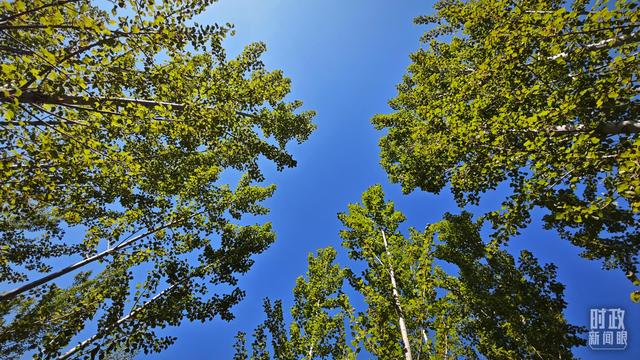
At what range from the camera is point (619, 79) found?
4051mm

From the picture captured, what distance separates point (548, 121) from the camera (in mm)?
4512

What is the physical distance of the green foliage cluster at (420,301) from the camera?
5.91m

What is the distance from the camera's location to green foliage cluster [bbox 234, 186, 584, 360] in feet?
19.4

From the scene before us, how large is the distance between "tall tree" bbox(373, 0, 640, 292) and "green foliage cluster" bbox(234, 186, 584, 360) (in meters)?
1.73

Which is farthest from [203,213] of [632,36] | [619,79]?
[632,36]

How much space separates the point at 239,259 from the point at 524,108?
986 cm

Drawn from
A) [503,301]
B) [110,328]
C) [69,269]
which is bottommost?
[110,328]

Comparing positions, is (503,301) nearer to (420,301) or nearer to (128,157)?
(420,301)

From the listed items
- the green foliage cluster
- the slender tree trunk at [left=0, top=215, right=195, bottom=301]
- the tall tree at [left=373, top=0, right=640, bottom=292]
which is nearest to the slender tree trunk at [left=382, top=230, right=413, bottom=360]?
the green foliage cluster

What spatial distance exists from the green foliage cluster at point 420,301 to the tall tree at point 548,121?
1.73 m

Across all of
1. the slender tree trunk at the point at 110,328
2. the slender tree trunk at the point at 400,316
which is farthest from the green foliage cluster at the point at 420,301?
the slender tree trunk at the point at 110,328

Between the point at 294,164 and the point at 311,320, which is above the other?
the point at 294,164

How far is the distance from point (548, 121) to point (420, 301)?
13.5 ft

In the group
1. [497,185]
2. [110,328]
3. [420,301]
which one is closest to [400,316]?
[420,301]
